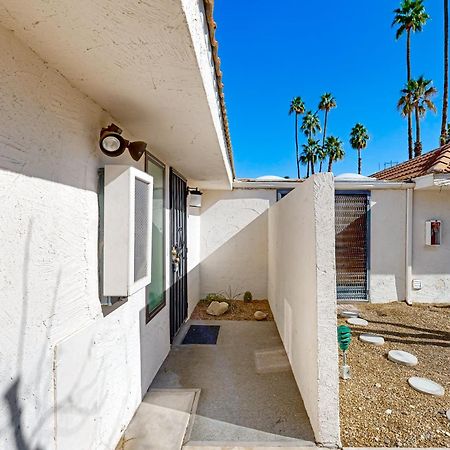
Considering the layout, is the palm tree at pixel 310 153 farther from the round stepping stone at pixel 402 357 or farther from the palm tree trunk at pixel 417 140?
the round stepping stone at pixel 402 357

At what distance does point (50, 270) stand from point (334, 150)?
35.9 meters

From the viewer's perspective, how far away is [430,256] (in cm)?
841

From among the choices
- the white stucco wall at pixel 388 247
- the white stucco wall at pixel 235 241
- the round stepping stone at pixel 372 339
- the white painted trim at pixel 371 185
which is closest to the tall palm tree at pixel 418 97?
the white painted trim at pixel 371 185

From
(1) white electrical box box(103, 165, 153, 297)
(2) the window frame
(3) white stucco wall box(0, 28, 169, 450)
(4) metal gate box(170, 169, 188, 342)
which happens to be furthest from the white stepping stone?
(1) white electrical box box(103, 165, 153, 297)

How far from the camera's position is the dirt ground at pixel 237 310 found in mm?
7242

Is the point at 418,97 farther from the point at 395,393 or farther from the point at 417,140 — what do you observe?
the point at 395,393

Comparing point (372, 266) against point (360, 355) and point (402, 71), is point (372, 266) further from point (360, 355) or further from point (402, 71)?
point (402, 71)

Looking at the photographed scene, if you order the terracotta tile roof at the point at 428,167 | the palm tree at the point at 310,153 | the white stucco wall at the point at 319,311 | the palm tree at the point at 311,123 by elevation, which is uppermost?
the palm tree at the point at 311,123

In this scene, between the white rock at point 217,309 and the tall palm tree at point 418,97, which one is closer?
the white rock at point 217,309

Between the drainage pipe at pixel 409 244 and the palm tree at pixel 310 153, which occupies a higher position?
the palm tree at pixel 310 153

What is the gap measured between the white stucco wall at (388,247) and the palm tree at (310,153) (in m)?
26.6

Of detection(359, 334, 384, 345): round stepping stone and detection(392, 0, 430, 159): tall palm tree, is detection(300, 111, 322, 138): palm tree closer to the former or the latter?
detection(392, 0, 430, 159): tall palm tree

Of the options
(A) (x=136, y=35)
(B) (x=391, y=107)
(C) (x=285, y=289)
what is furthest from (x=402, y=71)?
(A) (x=136, y=35)

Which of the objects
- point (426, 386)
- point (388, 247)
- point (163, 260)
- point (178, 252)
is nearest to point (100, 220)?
point (163, 260)
